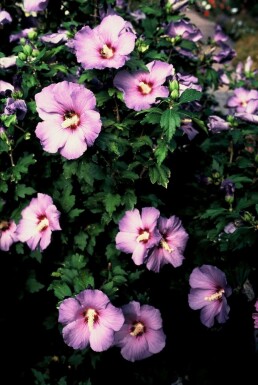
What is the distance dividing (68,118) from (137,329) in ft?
3.49

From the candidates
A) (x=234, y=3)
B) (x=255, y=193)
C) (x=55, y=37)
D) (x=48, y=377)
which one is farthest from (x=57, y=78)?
(x=234, y=3)

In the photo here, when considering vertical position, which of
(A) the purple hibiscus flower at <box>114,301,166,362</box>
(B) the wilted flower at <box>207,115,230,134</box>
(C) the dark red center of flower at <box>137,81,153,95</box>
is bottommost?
(A) the purple hibiscus flower at <box>114,301,166,362</box>

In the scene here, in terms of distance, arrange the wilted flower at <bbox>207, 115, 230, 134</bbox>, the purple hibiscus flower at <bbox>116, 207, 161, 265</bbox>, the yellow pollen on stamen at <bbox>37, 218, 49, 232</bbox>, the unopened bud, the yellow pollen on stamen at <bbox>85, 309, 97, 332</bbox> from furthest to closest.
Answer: the wilted flower at <bbox>207, 115, 230, 134</bbox> → the yellow pollen on stamen at <bbox>37, 218, 49, 232</bbox> → the purple hibiscus flower at <bbox>116, 207, 161, 265</bbox> → the yellow pollen on stamen at <bbox>85, 309, 97, 332</bbox> → the unopened bud

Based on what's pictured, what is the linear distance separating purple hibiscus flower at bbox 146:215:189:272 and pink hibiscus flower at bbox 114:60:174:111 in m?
0.61

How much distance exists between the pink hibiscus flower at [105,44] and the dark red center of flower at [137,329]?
1.22 m

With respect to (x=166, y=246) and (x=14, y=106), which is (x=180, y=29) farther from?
(x=166, y=246)

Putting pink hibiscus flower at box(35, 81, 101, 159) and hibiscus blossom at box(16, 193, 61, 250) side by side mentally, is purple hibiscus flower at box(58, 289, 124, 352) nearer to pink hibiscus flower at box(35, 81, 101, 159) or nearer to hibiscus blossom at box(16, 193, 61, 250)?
hibiscus blossom at box(16, 193, 61, 250)

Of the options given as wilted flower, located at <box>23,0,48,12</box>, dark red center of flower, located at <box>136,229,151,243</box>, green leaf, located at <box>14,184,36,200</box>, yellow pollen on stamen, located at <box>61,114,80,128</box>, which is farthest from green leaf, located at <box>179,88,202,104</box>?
wilted flower, located at <box>23,0,48,12</box>

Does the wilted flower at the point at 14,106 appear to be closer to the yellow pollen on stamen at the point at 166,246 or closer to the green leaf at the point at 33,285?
the yellow pollen on stamen at the point at 166,246

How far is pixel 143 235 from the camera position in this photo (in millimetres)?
2191

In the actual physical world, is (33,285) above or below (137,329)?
below

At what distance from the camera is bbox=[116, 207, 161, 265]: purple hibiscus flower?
2148mm

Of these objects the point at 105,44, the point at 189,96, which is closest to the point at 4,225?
the point at 105,44

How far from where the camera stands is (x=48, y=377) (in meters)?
2.54
